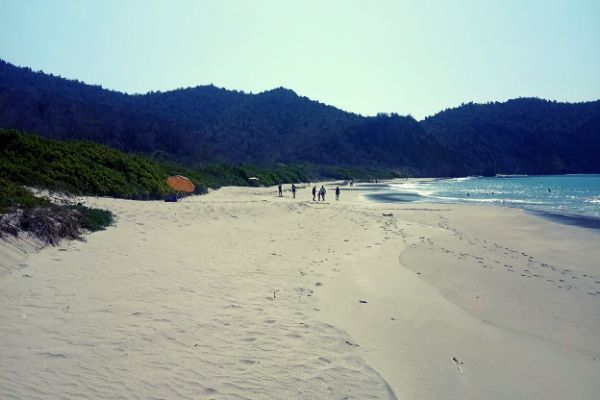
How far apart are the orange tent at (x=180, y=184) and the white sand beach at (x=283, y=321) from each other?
14.7m

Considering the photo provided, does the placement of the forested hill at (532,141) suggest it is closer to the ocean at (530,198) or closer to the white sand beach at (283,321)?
the ocean at (530,198)

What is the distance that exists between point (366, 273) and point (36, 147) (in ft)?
53.7

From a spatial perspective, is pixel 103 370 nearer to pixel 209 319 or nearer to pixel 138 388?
pixel 138 388

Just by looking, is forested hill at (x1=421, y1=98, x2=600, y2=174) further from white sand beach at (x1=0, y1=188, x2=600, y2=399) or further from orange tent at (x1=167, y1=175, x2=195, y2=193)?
white sand beach at (x1=0, y1=188, x2=600, y2=399)

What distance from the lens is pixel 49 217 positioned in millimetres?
9469

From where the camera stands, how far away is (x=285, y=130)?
14575cm

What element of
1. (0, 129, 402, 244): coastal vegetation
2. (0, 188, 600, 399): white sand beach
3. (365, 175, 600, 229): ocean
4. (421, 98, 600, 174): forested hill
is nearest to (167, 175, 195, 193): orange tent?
(0, 129, 402, 244): coastal vegetation

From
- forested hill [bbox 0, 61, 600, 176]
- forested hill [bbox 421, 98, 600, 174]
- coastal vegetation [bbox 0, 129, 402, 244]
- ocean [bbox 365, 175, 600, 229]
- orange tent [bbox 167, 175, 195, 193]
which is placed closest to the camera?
coastal vegetation [bbox 0, 129, 402, 244]

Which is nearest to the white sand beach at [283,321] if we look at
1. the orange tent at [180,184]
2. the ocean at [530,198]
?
the orange tent at [180,184]

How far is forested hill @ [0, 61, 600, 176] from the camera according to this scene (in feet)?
222

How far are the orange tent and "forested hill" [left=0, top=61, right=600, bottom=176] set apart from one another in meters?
37.1

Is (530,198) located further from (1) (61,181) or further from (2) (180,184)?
(1) (61,181)

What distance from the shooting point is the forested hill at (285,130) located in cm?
6775

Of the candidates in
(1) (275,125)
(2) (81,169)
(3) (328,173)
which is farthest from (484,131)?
(2) (81,169)
